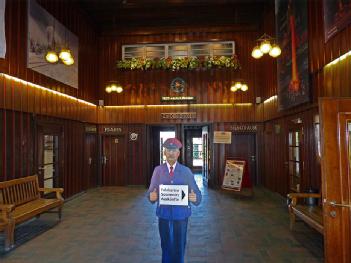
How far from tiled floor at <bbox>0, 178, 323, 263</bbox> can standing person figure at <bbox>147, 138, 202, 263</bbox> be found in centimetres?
127

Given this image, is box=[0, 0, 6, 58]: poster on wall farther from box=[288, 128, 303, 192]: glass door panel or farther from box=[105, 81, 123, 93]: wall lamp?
box=[288, 128, 303, 192]: glass door panel

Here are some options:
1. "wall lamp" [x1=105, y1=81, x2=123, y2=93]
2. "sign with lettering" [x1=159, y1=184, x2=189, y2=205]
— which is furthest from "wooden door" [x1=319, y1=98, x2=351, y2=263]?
"wall lamp" [x1=105, y1=81, x2=123, y2=93]

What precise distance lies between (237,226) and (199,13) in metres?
6.80

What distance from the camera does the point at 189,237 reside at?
16.0 ft

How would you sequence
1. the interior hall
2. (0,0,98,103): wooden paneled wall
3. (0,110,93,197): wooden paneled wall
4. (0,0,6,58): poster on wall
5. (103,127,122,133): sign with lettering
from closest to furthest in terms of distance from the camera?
the interior hall
(0,0,6,58): poster on wall
(0,110,93,197): wooden paneled wall
(0,0,98,103): wooden paneled wall
(103,127,122,133): sign with lettering

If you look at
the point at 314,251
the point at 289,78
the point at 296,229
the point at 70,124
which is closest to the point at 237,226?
the point at 296,229

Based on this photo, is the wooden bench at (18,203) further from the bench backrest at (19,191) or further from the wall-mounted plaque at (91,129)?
the wall-mounted plaque at (91,129)

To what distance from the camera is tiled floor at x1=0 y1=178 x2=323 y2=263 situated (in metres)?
4.06

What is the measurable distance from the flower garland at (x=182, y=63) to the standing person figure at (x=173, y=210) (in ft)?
24.4

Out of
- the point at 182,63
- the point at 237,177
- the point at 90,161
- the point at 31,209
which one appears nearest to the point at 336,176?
the point at 31,209

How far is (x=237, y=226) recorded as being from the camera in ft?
18.0

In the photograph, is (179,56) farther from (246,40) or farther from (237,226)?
(237,226)

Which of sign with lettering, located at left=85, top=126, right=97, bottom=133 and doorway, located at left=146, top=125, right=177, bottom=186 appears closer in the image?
sign with lettering, located at left=85, top=126, right=97, bottom=133

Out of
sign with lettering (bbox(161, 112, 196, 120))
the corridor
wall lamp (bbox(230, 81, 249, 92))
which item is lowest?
the corridor
